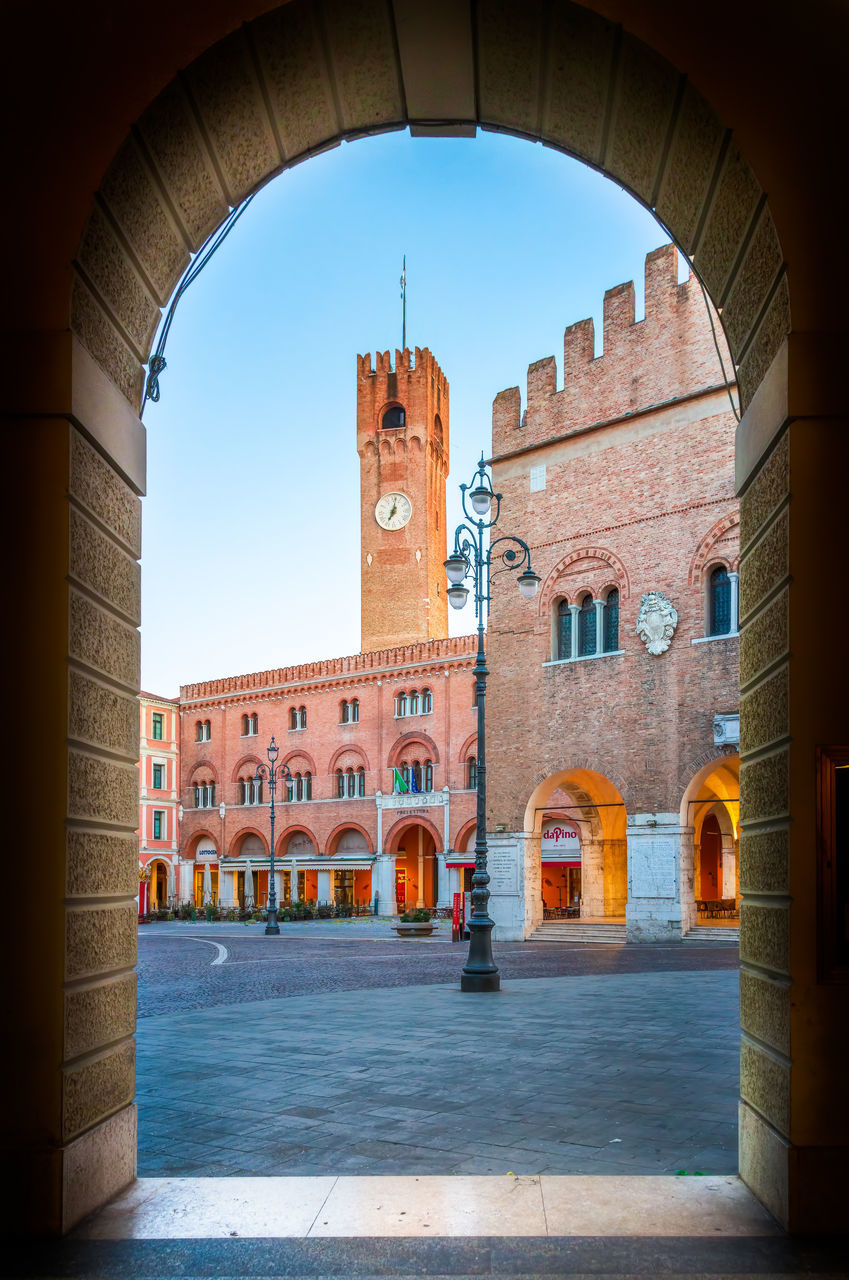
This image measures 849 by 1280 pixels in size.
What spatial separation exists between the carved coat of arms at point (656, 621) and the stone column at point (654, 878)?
12.3 feet

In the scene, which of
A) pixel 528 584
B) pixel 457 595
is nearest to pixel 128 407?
pixel 457 595

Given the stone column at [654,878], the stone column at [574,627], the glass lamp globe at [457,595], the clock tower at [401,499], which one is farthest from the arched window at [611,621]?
the clock tower at [401,499]

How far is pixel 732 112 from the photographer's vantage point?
4387 mm

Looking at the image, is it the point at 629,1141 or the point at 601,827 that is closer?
the point at 629,1141

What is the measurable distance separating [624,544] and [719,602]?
2.63 metres

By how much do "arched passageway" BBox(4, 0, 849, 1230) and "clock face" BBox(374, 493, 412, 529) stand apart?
5375 cm

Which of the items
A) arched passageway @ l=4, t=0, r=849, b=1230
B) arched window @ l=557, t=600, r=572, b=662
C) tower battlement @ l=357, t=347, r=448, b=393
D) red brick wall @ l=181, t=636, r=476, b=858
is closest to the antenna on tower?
tower battlement @ l=357, t=347, r=448, b=393

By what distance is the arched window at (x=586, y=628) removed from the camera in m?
25.6

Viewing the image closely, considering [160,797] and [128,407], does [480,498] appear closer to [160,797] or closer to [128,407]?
[128,407]
